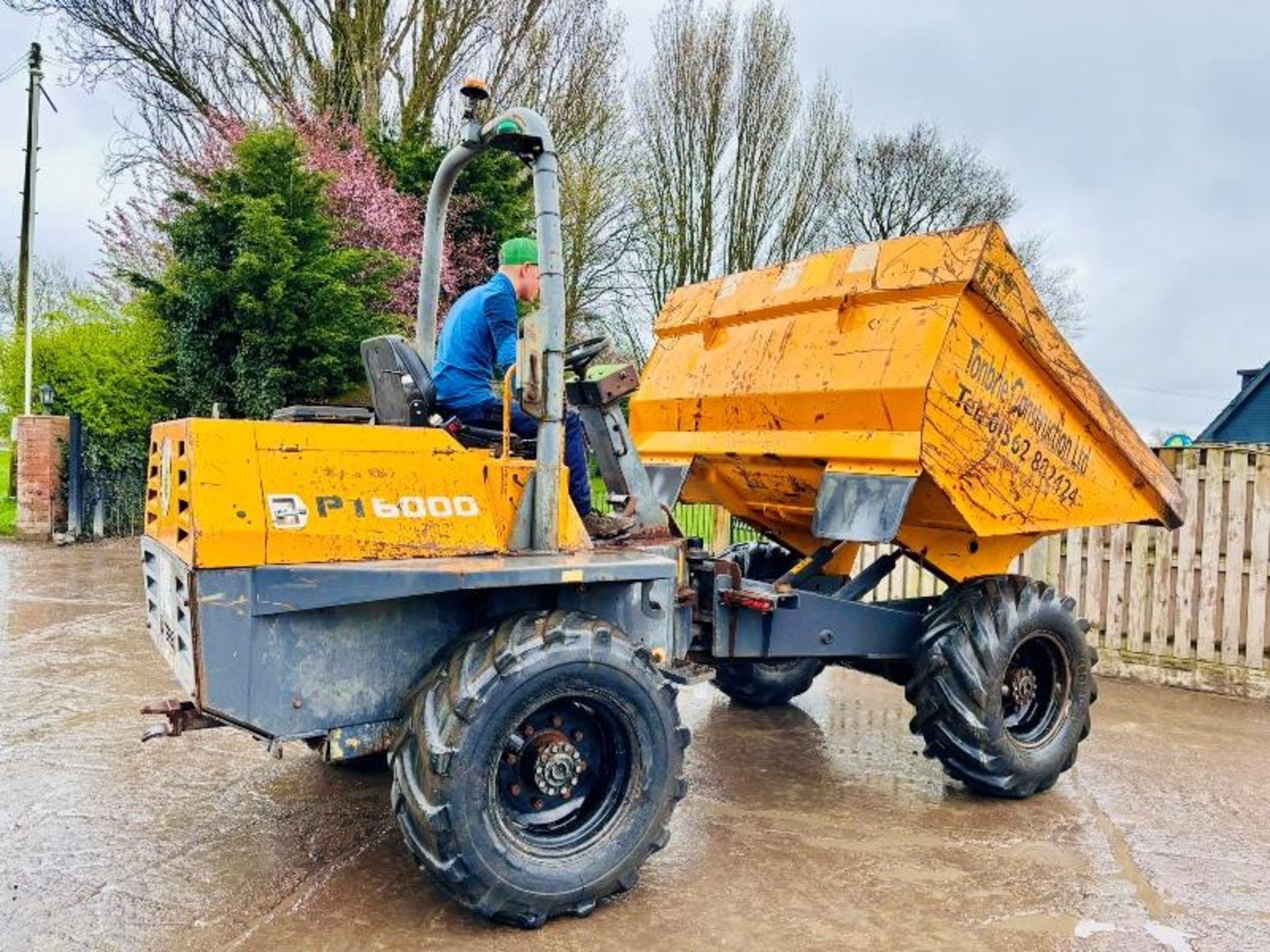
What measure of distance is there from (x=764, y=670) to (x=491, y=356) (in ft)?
10.4

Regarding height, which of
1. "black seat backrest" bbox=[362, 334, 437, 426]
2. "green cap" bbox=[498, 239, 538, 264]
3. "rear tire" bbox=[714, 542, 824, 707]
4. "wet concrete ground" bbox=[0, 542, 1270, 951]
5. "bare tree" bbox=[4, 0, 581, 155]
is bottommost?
"wet concrete ground" bbox=[0, 542, 1270, 951]

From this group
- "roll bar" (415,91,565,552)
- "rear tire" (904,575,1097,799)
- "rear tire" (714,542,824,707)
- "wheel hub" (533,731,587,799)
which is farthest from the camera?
"rear tire" (714,542,824,707)

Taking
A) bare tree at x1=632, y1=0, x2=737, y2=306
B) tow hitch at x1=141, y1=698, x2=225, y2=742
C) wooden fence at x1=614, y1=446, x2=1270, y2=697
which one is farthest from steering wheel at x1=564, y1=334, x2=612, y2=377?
bare tree at x1=632, y1=0, x2=737, y2=306

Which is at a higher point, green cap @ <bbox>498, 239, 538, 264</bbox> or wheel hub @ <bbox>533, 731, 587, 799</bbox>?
green cap @ <bbox>498, 239, 538, 264</bbox>

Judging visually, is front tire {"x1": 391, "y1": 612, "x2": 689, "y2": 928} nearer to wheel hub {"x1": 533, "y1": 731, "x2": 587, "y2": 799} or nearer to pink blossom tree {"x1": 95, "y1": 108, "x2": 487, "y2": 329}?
wheel hub {"x1": 533, "y1": 731, "x2": 587, "y2": 799}

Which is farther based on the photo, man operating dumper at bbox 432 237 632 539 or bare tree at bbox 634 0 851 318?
bare tree at bbox 634 0 851 318

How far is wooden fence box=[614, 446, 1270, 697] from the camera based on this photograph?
24.5 feet

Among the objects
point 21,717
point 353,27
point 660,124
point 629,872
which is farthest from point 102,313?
point 629,872

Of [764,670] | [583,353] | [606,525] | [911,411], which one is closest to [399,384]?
[583,353]

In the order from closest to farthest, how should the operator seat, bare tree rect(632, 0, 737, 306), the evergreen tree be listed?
the operator seat
the evergreen tree
bare tree rect(632, 0, 737, 306)

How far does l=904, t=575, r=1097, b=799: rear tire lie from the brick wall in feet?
45.2

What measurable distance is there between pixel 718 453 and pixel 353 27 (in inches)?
635

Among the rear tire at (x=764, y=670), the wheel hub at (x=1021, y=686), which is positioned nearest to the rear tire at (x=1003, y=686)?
the wheel hub at (x=1021, y=686)

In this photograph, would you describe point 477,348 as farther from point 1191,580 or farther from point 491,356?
point 1191,580
